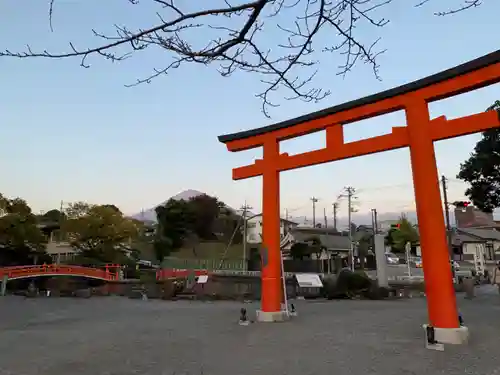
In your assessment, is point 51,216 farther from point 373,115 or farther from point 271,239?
point 373,115

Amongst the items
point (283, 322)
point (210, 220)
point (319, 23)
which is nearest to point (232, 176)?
point (283, 322)

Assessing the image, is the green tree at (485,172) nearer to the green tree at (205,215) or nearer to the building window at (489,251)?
the green tree at (205,215)

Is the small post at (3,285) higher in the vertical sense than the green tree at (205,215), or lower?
lower

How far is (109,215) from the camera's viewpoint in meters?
25.0

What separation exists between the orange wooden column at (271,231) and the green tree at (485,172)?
25.4 feet

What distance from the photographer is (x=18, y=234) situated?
23.2m

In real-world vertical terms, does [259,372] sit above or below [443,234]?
below

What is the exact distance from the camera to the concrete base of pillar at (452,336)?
523 centimetres

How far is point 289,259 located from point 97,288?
14691 millimetres

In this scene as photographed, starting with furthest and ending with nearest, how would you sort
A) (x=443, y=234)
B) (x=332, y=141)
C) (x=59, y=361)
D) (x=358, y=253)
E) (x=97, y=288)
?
(x=358, y=253), (x=97, y=288), (x=332, y=141), (x=443, y=234), (x=59, y=361)

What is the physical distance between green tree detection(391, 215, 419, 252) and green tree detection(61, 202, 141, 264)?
27416mm

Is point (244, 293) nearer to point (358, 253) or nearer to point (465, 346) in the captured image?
point (465, 346)

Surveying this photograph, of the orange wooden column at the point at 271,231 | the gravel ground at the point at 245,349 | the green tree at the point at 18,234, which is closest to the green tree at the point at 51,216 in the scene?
the green tree at the point at 18,234

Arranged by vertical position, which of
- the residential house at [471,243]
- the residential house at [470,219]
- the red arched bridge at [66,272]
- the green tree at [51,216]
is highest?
the residential house at [470,219]
